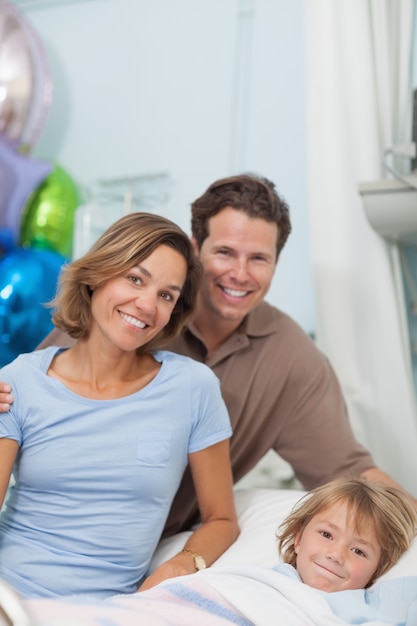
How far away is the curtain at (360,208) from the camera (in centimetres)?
249

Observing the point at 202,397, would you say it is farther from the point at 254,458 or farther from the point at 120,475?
the point at 254,458

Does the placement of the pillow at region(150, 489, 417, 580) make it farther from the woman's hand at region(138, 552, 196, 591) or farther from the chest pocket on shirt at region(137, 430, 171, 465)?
the chest pocket on shirt at region(137, 430, 171, 465)

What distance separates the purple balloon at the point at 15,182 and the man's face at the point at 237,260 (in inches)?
49.7

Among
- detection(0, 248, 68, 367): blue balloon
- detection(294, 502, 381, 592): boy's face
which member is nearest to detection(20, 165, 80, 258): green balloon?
detection(0, 248, 68, 367): blue balloon

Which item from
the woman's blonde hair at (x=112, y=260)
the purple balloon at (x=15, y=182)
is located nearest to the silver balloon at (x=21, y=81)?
the purple balloon at (x=15, y=182)

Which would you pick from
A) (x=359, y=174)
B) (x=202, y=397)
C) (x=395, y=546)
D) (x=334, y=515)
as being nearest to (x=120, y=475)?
(x=202, y=397)

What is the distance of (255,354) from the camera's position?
1.91m

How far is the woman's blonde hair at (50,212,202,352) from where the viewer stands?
59.5 inches

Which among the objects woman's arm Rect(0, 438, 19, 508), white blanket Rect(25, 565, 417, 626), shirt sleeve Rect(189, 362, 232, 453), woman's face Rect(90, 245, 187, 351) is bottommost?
white blanket Rect(25, 565, 417, 626)

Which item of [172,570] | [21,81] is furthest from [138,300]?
[21,81]

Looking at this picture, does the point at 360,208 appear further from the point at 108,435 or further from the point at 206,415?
the point at 108,435

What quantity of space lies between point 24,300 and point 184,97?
103cm

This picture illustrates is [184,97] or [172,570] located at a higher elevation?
[184,97]

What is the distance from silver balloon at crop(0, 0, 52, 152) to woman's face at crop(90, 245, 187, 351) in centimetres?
158
